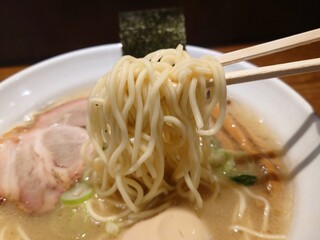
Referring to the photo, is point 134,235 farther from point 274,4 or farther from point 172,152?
point 274,4

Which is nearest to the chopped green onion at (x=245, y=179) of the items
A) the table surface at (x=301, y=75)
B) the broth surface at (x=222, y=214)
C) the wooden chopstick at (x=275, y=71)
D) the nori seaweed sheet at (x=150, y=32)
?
the broth surface at (x=222, y=214)

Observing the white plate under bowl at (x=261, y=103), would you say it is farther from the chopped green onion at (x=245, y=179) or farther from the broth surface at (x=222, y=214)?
the chopped green onion at (x=245, y=179)

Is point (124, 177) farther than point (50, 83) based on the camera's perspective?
No

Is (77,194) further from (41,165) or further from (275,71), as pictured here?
(275,71)

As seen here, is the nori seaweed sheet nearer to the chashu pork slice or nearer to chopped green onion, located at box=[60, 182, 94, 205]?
the chashu pork slice

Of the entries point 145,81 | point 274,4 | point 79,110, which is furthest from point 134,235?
point 274,4
